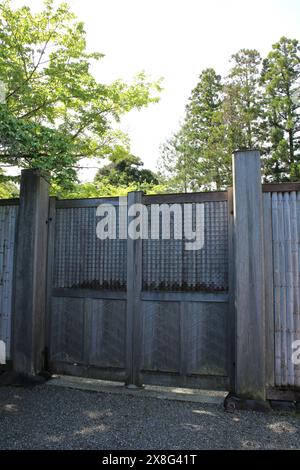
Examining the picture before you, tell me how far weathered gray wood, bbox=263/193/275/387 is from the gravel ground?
1.50ft

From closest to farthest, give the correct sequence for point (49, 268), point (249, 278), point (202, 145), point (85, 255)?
point (249, 278) → point (85, 255) → point (49, 268) → point (202, 145)

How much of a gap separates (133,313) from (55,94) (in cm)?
399

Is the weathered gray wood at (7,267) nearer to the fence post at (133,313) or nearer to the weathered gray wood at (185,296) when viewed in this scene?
the fence post at (133,313)

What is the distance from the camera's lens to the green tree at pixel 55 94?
16.0 feet

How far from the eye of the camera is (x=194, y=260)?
4.15 metres

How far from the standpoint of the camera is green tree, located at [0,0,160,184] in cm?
488

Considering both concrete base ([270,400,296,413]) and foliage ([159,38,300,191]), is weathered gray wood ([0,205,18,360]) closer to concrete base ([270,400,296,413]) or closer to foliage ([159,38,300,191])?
concrete base ([270,400,296,413])

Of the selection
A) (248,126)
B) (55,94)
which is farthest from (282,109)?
(55,94)

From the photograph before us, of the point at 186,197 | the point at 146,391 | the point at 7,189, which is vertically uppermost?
the point at 7,189

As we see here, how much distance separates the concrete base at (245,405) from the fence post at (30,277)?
238 centimetres

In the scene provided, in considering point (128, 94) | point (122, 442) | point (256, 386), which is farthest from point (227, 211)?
point (128, 94)

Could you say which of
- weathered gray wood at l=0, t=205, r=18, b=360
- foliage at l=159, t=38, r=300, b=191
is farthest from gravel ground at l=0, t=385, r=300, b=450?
foliage at l=159, t=38, r=300, b=191

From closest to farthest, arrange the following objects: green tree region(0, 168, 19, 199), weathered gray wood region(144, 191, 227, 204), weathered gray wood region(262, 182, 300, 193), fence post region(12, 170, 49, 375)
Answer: weathered gray wood region(262, 182, 300, 193) → weathered gray wood region(144, 191, 227, 204) → fence post region(12, 170, 49, 375) → green tree region(0, 168, 19, 199)

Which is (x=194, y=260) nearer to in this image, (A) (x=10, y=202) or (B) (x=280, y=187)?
(B) (x=280, y=187)
